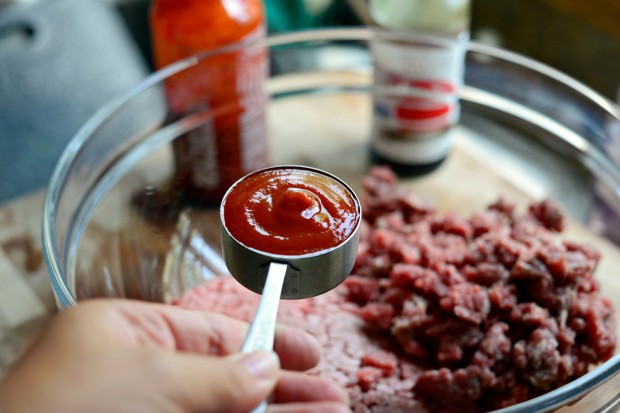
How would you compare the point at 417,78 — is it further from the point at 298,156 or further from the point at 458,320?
the point at 458,320

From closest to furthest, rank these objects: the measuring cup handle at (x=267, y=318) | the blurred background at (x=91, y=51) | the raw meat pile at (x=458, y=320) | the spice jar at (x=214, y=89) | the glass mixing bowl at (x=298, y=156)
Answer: the measuring cup handle at (x=267, y=318) < the raw meat pile at (x=458, y=320) < the glass mixing bowl at (x=298, y=156) < the spice jar at (x=214, y=89) < the blurred background at (x=91, y=51)

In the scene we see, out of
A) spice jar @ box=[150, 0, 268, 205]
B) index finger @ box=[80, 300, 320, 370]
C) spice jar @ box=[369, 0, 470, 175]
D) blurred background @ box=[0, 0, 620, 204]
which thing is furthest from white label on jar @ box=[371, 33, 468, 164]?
index finger @ box=[80, 300, 320, 370]

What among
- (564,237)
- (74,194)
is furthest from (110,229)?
(564,237)

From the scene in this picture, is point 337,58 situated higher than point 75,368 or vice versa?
point 337,58

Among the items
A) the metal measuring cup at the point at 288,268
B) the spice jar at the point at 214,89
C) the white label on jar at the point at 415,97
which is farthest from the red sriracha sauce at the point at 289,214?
the white label on jar at the point at 415,97

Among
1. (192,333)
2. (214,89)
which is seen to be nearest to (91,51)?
(214,89)

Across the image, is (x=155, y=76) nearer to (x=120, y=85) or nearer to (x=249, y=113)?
(x=249, y=113)

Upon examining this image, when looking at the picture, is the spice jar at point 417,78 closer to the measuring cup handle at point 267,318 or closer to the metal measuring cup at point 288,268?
the metal measuring cup at point 288,268
